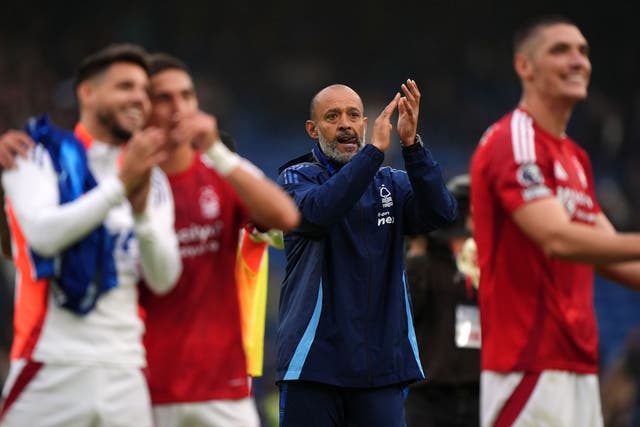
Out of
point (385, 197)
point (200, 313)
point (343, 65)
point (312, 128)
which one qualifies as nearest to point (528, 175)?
point (200, 313)

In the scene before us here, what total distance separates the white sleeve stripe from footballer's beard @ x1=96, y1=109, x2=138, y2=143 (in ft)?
4.42

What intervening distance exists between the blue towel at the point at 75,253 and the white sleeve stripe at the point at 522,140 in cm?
144

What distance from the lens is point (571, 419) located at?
13.8 ft

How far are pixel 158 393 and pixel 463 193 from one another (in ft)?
14.7

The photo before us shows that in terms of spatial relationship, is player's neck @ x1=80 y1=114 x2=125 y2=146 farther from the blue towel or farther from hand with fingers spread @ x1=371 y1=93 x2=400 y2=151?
hand with fingers spread @ x1=371 y1=93 x2=400 y2=151

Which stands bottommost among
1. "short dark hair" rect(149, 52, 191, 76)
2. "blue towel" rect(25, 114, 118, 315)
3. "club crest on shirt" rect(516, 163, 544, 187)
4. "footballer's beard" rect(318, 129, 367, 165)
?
"blue towel" rect(25, 114, 118, 315)

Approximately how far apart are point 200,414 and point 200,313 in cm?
34

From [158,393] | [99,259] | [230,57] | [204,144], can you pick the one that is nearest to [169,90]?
[204,144]

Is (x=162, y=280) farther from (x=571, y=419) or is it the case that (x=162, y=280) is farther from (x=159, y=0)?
(x=159, y=0)

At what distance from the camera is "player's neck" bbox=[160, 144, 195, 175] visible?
14.1ft

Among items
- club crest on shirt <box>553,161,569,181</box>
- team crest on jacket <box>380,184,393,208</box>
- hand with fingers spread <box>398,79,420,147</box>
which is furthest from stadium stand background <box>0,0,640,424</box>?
club crest on shirt <box>553,161,569,181</box>

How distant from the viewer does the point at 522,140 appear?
4305mm

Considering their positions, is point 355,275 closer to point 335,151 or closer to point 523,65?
point 335,151

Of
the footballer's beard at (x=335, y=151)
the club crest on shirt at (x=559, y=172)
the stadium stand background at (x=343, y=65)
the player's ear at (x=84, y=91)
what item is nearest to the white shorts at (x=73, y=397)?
the player's ear at (x=84, y=91)
